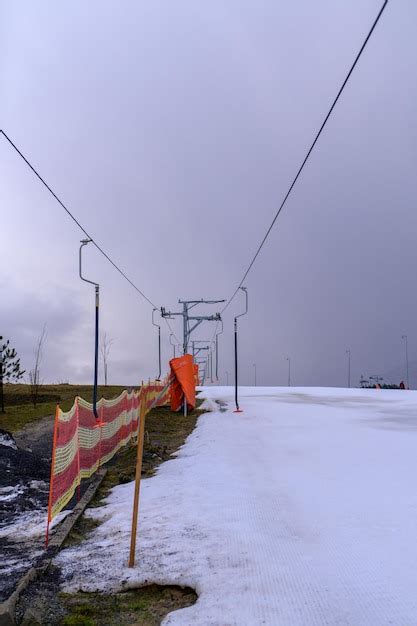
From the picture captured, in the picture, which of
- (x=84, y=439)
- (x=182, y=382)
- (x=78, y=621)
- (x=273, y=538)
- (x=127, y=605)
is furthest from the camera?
(x=182, y=382)

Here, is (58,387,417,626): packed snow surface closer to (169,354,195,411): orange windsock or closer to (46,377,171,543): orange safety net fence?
(46,377,171,543): orange safety net fence

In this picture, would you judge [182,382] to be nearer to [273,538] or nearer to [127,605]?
[273,538]

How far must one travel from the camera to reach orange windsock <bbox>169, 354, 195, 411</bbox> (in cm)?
2506

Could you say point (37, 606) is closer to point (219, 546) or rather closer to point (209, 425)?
point (219, 546)

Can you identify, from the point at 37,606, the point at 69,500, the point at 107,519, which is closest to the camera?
the point at 37,606

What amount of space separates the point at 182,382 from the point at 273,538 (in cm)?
1886

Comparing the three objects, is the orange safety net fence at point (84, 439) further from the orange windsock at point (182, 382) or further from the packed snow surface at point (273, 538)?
the orange windsock at point (182, 382)

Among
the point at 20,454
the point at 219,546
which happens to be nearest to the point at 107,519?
the point at 219,546

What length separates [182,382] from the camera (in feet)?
82.7

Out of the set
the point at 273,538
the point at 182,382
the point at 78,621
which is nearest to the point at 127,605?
the point at 78,621

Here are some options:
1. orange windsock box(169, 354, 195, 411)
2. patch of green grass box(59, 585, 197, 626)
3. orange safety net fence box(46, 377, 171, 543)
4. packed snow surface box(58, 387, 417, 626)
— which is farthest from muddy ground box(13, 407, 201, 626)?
orange windsock box(169, 354, 195, 411)

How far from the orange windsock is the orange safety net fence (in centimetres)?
592

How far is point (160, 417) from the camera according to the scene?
23906mm

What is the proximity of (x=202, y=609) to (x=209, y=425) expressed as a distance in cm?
1490
